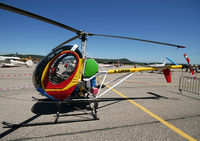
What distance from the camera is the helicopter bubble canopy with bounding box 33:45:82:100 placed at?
3121mm

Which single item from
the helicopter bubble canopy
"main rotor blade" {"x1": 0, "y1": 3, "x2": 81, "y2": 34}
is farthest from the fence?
"main rotor blade" {"x1": 0, "y1": 3, "x2": 81, "y2": 34}

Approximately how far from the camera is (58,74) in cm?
371

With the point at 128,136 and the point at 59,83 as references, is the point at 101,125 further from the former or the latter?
the point at 59,83

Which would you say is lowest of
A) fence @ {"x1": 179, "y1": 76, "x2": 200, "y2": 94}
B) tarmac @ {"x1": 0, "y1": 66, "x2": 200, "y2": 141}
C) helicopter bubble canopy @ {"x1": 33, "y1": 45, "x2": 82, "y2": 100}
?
tarmac @ {"x1": 0, "y1": 66, "x2": 200, "y2": 141}

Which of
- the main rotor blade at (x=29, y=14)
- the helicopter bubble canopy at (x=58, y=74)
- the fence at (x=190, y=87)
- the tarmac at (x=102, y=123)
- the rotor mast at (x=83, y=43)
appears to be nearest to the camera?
the main rotor blade at (x=29, y=14)

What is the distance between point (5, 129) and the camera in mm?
2615

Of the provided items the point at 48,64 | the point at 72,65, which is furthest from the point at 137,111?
the point at 48,64

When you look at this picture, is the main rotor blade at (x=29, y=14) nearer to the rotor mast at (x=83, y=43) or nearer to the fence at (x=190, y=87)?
the rotor mast at (x=83, y=43)

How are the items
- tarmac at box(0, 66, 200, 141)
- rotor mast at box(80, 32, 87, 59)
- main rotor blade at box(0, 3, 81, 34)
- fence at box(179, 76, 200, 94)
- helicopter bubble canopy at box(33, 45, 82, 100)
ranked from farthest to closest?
fence at box(179, 76, 200, 94) → rotor mast at box(80, 32, 87, 59) → helicopter bubble canopy at box(33, 45, 82, 100) → tarmac at box(0, 66, 200, 141) → main rotor blade at box(0, 3, 81, 34)

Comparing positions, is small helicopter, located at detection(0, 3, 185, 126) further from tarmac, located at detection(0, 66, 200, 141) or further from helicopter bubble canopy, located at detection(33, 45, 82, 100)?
tarmac, located at detection(0, 66, 200, 141)

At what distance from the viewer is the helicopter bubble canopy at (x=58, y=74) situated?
3121 millimetres

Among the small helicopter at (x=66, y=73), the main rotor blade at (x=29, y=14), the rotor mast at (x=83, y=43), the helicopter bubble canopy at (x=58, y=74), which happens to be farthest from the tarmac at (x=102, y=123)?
the main rotor blade at (x=29, y=14)

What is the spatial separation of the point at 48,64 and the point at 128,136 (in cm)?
297

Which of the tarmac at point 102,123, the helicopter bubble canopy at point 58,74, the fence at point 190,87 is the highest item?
the helicopter bubble canopy at point 58,74
